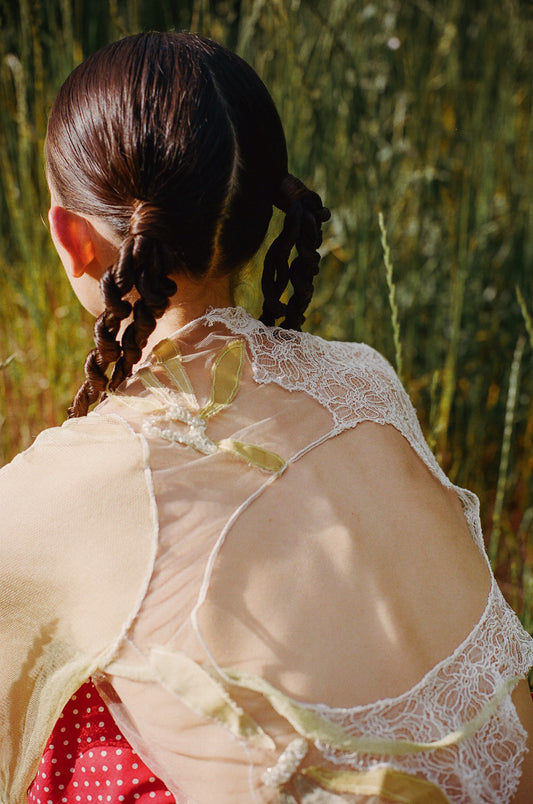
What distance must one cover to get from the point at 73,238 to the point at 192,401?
→ 28 centimetres

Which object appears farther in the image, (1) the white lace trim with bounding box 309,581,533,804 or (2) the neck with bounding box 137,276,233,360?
(2) the neck with bounding box 137,276,233,360

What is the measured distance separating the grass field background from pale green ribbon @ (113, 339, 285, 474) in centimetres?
82

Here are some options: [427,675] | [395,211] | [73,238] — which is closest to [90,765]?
[427,675]

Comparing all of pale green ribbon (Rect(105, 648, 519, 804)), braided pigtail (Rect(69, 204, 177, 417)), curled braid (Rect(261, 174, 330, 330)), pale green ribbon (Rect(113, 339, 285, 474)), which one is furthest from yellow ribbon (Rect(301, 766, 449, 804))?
curled braid (Rect(261, 174, 330, 330))

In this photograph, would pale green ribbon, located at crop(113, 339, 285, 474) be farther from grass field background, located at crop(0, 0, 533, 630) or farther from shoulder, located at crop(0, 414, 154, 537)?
grass field background, located at crop(0, 0, 533, 630)

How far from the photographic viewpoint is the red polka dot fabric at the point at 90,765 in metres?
0.95

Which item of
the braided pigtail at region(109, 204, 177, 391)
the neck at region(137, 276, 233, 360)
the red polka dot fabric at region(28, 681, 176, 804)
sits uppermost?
the braided pigtail at region(109, 204, 177, 391)

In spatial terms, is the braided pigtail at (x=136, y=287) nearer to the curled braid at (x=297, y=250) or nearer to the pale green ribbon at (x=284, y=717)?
the curled braid at (x=297, y=250)

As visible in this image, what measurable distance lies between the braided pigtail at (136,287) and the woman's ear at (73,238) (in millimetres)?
100

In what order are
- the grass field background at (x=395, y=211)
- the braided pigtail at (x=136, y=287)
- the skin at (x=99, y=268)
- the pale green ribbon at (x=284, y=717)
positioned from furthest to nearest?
1. the grass field background at (x=395, y=211)
2. the skin at (x=99, y=268)
3. the braided pigtail at (x=136, y=287)
4. the pale green ribbon at (x=284, y=717)

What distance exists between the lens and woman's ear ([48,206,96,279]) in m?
1.02

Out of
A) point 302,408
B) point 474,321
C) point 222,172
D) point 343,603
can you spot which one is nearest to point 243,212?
point 222,172

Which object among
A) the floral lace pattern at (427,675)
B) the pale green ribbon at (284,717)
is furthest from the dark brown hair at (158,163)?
the pale green ribbon at (284,717)

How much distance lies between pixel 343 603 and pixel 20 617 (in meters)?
0.35
